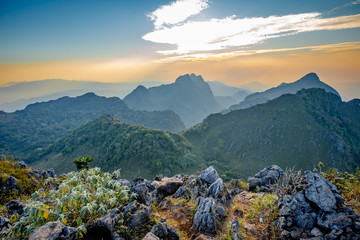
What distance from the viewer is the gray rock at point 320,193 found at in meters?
6.05

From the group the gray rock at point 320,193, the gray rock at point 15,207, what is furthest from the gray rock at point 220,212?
the gray rock at point 15,207

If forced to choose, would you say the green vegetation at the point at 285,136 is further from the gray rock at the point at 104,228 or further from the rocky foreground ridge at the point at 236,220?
the gray rock at the point at 104,228

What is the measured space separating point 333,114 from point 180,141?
3273 inches

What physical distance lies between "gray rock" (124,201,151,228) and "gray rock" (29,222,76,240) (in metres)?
1.80

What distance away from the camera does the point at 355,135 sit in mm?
74062

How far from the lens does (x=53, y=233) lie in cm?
479

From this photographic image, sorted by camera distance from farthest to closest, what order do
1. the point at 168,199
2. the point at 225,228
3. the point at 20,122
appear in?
the point at 20,122, the point at 168,199, the point at 225,228

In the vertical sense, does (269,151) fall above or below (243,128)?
below

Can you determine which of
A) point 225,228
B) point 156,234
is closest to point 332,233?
point 225,228

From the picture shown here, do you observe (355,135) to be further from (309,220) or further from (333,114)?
(309,220)

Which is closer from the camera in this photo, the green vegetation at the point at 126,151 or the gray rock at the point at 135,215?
the gray rock at the point at 135,215

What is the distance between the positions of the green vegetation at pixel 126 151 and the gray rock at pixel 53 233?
5940 cm

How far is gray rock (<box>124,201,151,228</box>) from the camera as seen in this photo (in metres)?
6.22

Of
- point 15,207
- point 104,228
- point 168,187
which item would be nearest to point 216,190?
point 168,187
